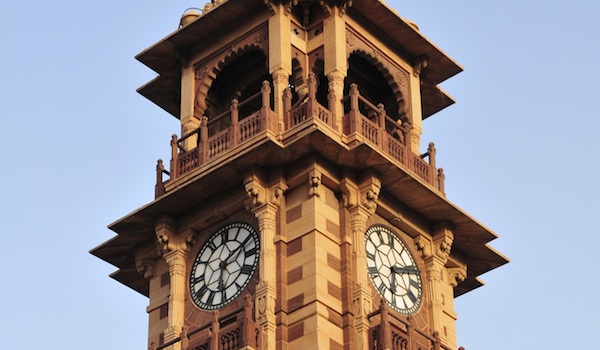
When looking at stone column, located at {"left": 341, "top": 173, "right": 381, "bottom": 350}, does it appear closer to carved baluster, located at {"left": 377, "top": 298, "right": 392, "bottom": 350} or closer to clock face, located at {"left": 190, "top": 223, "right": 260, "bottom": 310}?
carved baluster, located at {"left": 377, "top": 298, "right": 392, "bottom": 350}

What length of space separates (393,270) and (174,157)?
5.38 metres

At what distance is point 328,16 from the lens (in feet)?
132

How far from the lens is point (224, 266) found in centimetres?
3834

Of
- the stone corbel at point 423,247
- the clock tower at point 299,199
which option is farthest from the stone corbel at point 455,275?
the stone corbel at point 423,247

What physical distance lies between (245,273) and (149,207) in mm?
2756

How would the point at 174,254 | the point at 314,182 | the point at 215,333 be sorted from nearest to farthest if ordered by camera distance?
the point at 215,333, the point at 314,182, the point at 174,254

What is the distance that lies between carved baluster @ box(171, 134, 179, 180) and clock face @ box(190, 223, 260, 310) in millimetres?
1658

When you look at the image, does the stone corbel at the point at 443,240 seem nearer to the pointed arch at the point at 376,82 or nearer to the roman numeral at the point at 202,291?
the pointed arch at the point at 376,82

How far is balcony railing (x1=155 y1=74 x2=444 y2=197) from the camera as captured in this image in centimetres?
3797

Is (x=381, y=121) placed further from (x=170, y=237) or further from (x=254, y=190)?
(x=170, y=237)

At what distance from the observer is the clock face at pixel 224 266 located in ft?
124

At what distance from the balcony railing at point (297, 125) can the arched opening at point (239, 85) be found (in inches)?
53.5

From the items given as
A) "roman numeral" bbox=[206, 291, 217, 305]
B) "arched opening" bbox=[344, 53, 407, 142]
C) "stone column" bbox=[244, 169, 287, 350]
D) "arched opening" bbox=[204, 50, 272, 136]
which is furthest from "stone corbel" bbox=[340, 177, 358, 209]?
"arched opening" bbox=[204, 50, 272, 136]

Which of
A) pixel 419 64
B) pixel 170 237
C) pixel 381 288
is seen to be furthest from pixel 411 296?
pixel 419 64
